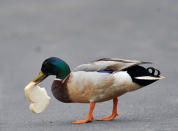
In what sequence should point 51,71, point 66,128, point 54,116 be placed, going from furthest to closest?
point 54,116, point 51,71, point 66,128

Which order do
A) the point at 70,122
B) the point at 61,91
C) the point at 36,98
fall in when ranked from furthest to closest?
the point at 36,98
the point at 70,122
the point at 61,91

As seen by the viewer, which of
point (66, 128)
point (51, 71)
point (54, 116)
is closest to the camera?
point (66, 128)

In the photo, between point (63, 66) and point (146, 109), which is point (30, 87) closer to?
point (63, 66)

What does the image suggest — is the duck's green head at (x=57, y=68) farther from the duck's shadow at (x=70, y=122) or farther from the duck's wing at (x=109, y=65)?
the duck's shadow at (x=70, y=122)

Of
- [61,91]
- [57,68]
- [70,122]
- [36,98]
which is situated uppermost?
[57,68]

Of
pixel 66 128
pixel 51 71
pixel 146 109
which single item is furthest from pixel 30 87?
pixel 146 109

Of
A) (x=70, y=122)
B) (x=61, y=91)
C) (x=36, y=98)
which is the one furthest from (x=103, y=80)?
(x=36, y=98)

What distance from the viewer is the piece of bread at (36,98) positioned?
11.7 m

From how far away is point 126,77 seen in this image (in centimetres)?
1127

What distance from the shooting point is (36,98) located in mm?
11758

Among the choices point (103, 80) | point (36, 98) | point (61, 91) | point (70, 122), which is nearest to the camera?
point (103, 80)

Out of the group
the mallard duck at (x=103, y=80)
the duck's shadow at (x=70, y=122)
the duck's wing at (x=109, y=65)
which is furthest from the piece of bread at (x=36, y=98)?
the duck's wing at (x=109, y=65)

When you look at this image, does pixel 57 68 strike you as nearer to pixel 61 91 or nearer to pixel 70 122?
pixel 61 91

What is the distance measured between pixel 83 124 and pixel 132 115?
117 centimetres
